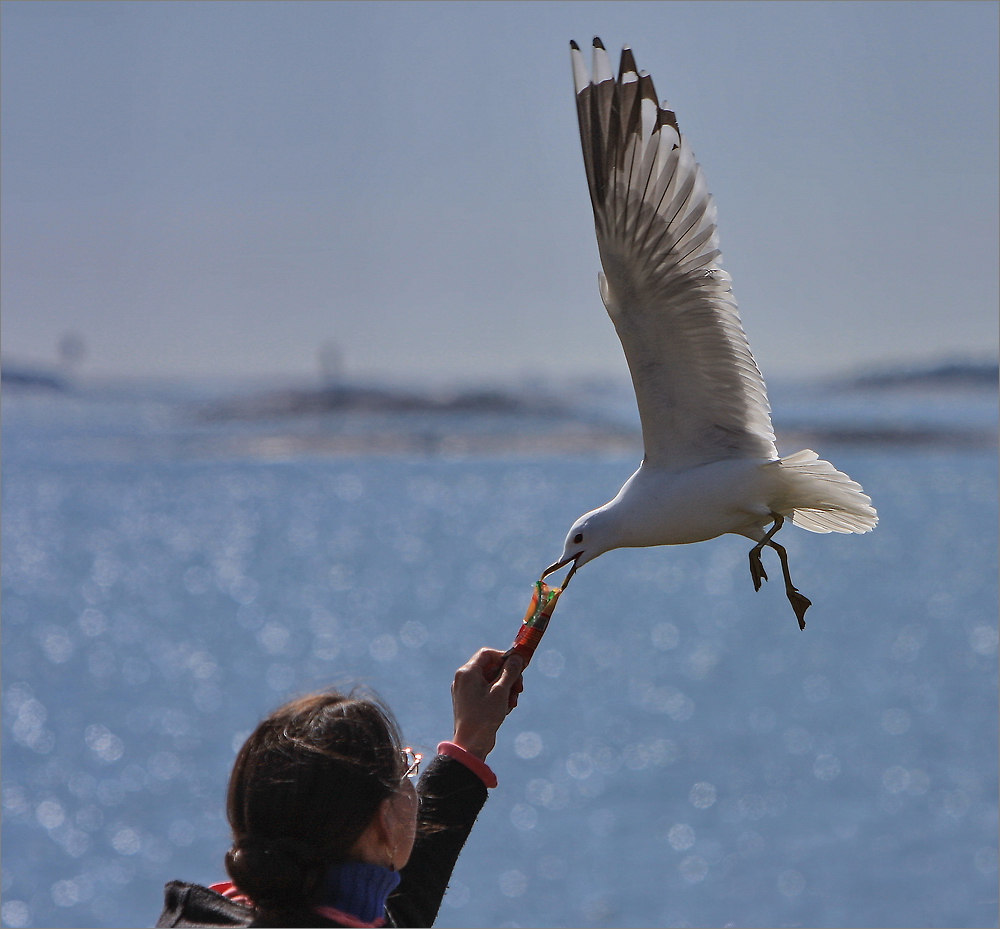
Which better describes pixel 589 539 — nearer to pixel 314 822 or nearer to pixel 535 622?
pixel 535 622

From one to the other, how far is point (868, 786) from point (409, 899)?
752 inches

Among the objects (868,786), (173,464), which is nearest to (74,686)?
(868,786)

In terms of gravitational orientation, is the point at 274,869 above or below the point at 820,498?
below

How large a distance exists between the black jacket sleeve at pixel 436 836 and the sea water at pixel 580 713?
0.48ft

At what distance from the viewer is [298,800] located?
1.41 metres

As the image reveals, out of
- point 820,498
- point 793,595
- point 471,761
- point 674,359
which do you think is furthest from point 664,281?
point 471,761

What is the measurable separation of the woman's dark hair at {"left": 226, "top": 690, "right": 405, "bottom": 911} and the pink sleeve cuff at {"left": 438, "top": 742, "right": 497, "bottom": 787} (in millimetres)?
392

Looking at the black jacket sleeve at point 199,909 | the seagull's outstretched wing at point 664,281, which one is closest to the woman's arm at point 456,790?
the black jacket sleeve at point 199,909

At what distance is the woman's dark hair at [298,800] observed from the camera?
1.40 metres

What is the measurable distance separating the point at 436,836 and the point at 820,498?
178 cm

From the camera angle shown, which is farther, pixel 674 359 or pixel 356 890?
pixel 674 359

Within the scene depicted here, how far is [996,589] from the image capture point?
32.8 meters

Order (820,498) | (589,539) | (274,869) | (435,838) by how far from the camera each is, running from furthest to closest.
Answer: (820,498), (589,539), (435,838), (274,869)

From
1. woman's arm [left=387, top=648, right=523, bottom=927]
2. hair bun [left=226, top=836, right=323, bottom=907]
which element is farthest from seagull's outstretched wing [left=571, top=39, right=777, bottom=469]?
hair bun [left=226, top=836, right=323, bottom=907]
